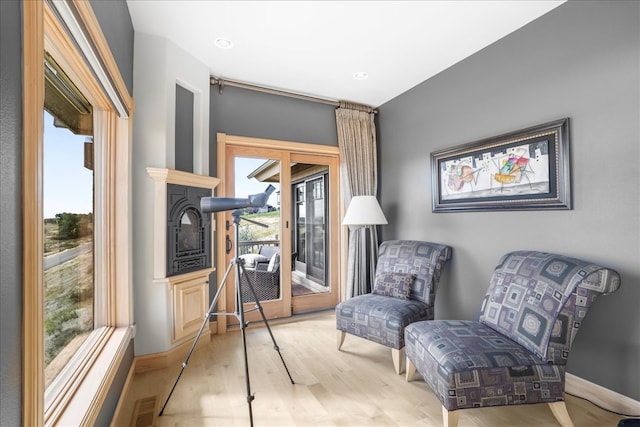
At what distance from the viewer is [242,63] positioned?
2.78 meters

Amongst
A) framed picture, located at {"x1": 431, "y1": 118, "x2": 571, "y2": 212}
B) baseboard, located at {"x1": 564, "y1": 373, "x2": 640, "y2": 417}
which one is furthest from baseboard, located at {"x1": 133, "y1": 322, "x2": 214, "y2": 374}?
baseboard, located at {"x1": 564, "y1": 373, "x2": 640, "y2": 417}

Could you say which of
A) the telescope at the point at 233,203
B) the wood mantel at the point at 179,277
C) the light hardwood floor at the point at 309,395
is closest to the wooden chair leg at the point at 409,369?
the light hardwood floor at the point at 309,395

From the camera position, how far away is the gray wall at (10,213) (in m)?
0.66

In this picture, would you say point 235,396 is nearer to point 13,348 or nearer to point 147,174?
point 13,348

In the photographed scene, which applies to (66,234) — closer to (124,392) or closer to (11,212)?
(11,212)

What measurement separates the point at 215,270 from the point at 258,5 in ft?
7.51

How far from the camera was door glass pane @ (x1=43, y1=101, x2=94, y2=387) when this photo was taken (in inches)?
49.4

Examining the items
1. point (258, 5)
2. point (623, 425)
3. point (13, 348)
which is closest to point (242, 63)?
point (258, 5)

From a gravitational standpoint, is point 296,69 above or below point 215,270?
above

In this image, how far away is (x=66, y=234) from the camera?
1.45m

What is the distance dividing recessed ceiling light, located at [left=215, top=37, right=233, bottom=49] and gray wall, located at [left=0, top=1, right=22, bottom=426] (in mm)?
1919

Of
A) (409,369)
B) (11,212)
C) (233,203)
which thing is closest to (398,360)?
(409,369)

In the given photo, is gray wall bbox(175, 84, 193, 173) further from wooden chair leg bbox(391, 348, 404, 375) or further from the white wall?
wooden chair leg bbox(391, 348, 404, 375)

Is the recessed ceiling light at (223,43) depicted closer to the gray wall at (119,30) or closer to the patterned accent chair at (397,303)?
the gray wall at (119,30)
